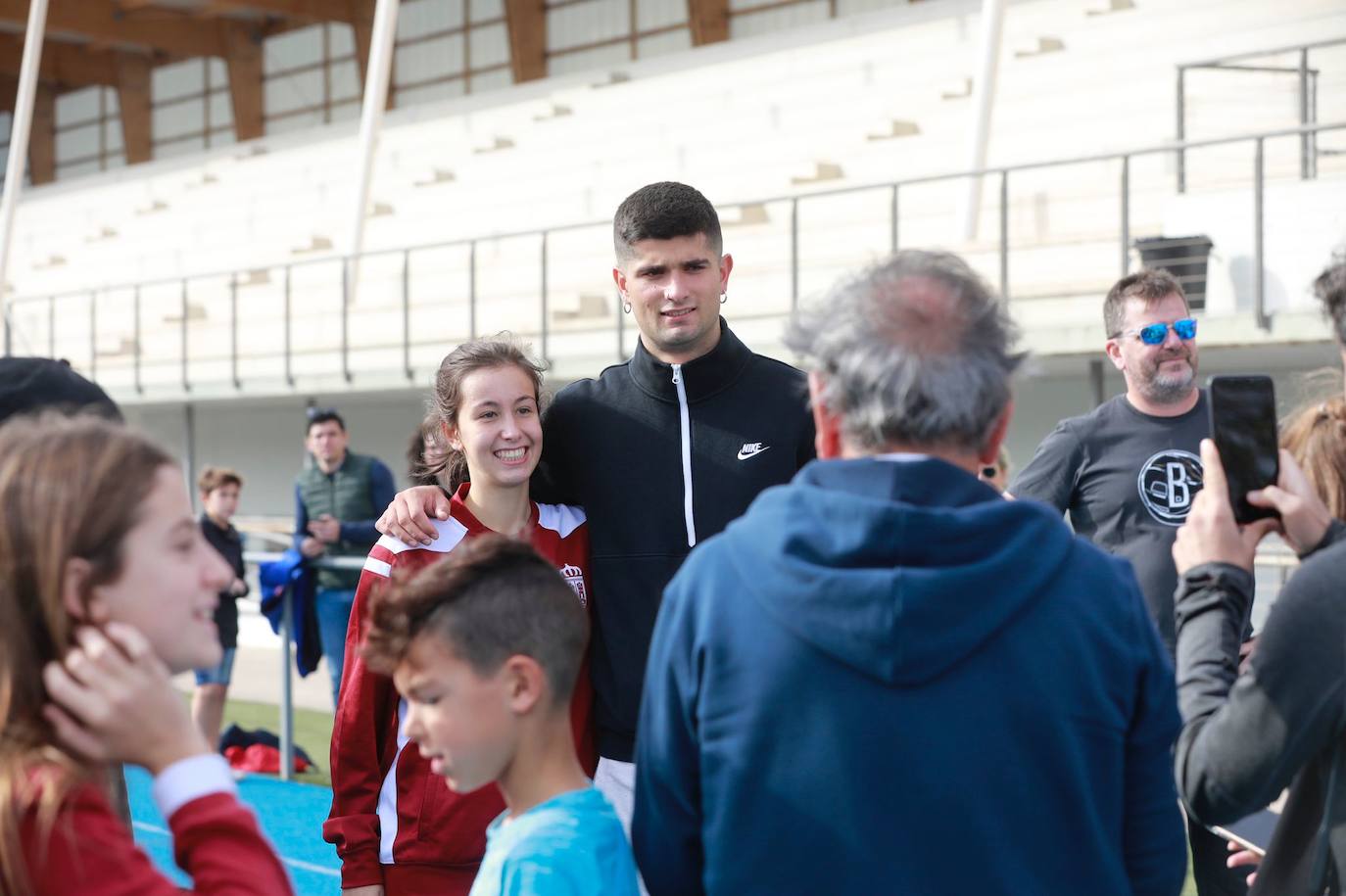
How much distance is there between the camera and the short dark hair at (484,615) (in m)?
1.86

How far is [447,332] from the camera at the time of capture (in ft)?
53.4

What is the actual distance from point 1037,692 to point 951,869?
22 cm

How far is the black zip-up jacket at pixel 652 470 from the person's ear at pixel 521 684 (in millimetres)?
1010

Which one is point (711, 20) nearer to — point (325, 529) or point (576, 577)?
point (325, 529)

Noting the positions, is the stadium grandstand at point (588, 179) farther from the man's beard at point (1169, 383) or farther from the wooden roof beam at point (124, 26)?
the man's beard at point (1169, 383)

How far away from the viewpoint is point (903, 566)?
1.60 meters

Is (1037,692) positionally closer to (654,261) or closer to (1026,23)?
(654,261)

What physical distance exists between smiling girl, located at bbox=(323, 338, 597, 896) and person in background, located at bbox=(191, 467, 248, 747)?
4.99 meters

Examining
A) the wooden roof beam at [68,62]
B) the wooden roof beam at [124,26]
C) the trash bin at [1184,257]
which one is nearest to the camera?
the trash bin at [1184,257]

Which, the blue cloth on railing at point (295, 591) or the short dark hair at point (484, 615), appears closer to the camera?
the short dark hair at point (484, 615)

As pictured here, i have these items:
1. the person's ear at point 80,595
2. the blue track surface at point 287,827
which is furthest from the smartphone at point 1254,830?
the blue track surface at point 287,827

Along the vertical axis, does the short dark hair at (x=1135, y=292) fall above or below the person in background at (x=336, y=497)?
above

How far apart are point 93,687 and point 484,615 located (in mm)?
518

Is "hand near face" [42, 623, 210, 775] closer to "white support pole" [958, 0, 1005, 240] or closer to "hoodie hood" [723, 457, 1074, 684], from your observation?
"hoodie hood" [723, 457, 1074, 684]
